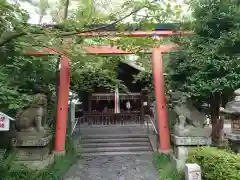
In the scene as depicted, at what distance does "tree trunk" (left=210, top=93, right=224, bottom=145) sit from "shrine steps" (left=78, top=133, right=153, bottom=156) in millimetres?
2679

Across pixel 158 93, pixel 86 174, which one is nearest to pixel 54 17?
pixel 158 93

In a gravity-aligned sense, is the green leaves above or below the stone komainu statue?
above

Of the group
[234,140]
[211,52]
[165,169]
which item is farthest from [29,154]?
[211,52]

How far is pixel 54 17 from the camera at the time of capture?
991 cm

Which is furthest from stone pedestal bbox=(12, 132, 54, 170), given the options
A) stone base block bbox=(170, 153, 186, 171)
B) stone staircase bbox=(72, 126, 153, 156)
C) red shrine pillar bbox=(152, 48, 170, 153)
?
stone base block bbox=(170, 153, 186, 171)

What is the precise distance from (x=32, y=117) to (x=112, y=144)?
162 inches

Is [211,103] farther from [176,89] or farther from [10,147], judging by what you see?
[10,147]

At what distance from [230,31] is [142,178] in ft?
17.2

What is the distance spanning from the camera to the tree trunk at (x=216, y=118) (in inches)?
380

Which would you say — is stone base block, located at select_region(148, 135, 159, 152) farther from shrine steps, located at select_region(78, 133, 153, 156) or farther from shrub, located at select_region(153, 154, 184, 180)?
shrub, located at select_region(153, 154, 184, 180)

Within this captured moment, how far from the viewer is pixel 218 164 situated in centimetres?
593

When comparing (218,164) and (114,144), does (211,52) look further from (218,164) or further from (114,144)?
(114,144)

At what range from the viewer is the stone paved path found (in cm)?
850

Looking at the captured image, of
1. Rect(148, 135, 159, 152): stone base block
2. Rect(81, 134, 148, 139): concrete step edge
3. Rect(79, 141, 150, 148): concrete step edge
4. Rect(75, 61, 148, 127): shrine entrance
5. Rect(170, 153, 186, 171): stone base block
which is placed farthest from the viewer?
Rect(75, 61, 148, 127): shrine entrance
